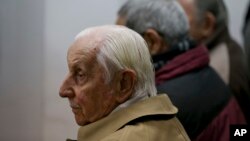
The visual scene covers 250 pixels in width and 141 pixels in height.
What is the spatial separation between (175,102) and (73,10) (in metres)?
0.81

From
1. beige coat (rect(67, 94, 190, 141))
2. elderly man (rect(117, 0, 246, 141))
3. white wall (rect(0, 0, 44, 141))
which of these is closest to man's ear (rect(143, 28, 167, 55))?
elderly man (rect(117, 0, 246, 141))


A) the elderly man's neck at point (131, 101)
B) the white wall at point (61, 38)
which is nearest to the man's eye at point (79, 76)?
the elderly man's neck at point (131, 101)

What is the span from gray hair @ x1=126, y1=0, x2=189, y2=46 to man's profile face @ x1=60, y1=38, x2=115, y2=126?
521mm

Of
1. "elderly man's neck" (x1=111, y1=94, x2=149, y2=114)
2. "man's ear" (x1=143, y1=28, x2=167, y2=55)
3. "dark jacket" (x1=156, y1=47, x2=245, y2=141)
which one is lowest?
"dark jacket" (x1=156, y1=47, x2=245, y2=141)

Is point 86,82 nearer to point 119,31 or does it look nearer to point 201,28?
point 119,31

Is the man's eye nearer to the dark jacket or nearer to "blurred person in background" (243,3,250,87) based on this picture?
the dark jacket

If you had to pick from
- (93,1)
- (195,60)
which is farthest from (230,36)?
(93,1)

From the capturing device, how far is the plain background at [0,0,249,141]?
2088mm

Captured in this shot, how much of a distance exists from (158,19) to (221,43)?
1.43 feet

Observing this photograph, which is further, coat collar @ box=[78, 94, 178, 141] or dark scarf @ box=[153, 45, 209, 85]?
dark scarf @ box=[153, 45, 209, 85]

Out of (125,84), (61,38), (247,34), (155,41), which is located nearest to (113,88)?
(125,84)

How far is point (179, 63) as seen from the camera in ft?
5.21

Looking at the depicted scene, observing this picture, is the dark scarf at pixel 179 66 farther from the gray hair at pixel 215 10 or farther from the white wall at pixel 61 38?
the white wall at pixel 61 38

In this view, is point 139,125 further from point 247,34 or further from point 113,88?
point 247,34
